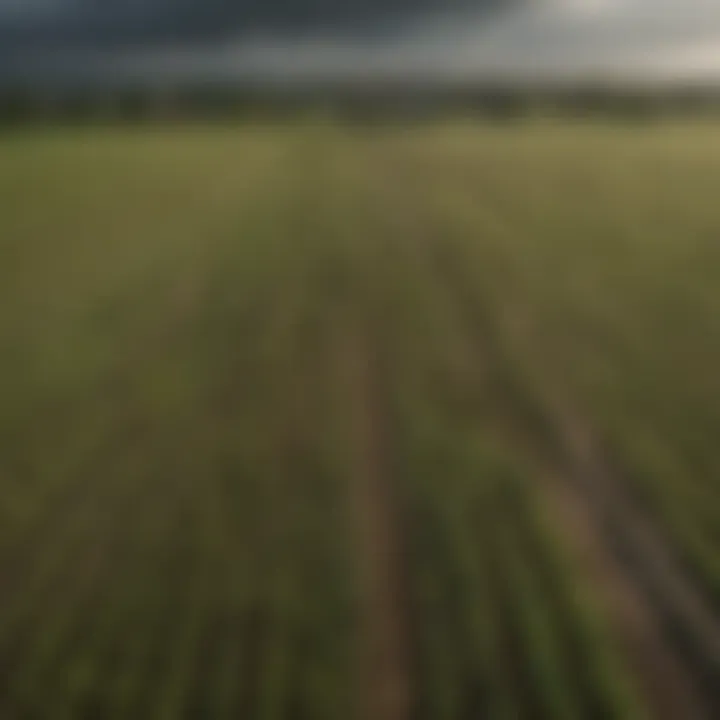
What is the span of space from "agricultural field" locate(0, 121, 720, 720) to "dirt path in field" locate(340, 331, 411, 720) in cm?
4

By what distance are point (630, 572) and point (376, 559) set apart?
116 inches

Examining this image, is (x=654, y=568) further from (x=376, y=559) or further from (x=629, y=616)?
(x=376, y=559)

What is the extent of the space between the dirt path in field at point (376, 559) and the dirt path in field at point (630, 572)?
6.87 ft

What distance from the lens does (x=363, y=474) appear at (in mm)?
14953

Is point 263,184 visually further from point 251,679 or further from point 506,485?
point 251,679

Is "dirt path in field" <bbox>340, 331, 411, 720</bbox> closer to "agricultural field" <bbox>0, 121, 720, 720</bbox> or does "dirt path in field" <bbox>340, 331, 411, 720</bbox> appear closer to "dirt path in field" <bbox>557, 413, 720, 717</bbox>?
"agricultural field" <bbox>0, 121, 720, 720</bbox>

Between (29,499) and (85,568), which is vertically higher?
(29,499)

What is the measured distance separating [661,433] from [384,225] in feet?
65.8

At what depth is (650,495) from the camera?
14.1 meters

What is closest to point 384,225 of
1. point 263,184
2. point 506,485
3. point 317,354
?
point 263,184

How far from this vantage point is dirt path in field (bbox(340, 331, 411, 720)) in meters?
10.2

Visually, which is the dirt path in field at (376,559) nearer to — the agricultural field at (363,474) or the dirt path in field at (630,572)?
the agricultural field at (363,474)

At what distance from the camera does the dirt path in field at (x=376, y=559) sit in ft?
33.4

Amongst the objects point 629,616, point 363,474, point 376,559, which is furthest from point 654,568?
point 363,474
